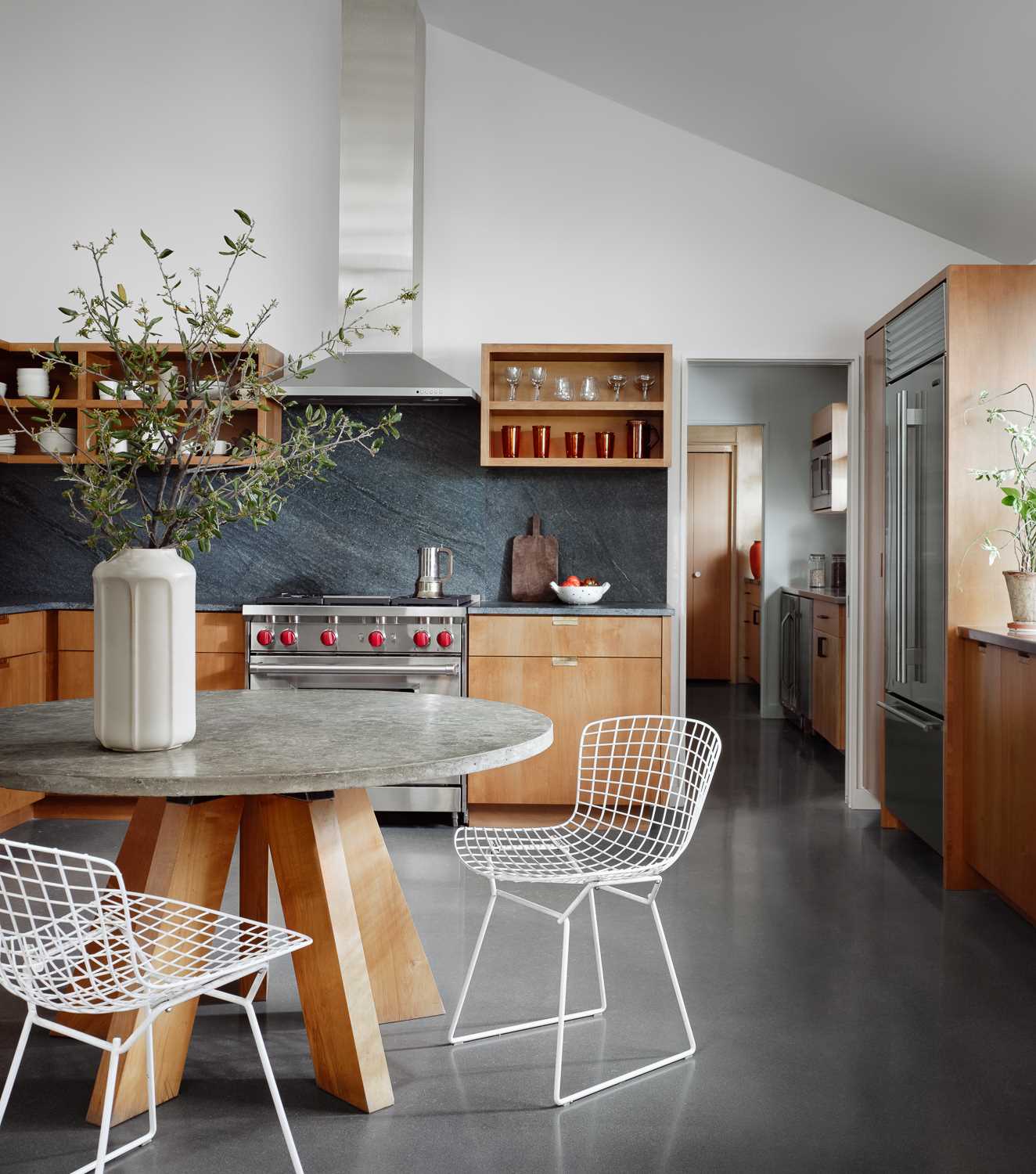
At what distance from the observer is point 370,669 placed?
14.3 ft

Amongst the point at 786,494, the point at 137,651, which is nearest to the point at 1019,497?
the point at 137,651

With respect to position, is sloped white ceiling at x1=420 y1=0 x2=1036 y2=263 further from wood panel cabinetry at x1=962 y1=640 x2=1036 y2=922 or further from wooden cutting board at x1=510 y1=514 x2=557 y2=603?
wood panel cabinetry at x1=962 y1=640 x2=1036 y2=922

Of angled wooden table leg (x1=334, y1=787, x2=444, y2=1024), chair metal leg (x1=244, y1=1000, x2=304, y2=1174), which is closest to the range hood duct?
angled wooden table leg (x1=334, y1=787, x2=444, y2=1024)

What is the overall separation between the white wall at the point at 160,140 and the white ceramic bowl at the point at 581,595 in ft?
5.59

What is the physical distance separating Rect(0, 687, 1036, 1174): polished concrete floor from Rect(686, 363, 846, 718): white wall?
3.72 meters

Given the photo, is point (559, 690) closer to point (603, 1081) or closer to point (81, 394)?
point (603, 1081)

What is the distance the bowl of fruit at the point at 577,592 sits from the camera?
456 cm

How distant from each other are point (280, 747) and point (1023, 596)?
2.40m

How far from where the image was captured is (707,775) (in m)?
2.40

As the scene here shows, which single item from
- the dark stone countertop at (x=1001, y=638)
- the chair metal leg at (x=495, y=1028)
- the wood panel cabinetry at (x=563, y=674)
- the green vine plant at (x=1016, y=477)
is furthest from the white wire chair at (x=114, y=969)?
the green vine plant at (x=1016, y=477)

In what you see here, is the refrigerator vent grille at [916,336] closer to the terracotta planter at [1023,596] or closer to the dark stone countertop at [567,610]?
the terracotta planter at [1023,596]

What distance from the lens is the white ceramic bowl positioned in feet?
15.0

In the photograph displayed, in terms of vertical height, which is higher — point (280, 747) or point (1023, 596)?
point (1023, 596)

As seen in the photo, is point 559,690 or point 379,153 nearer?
point 559,690
